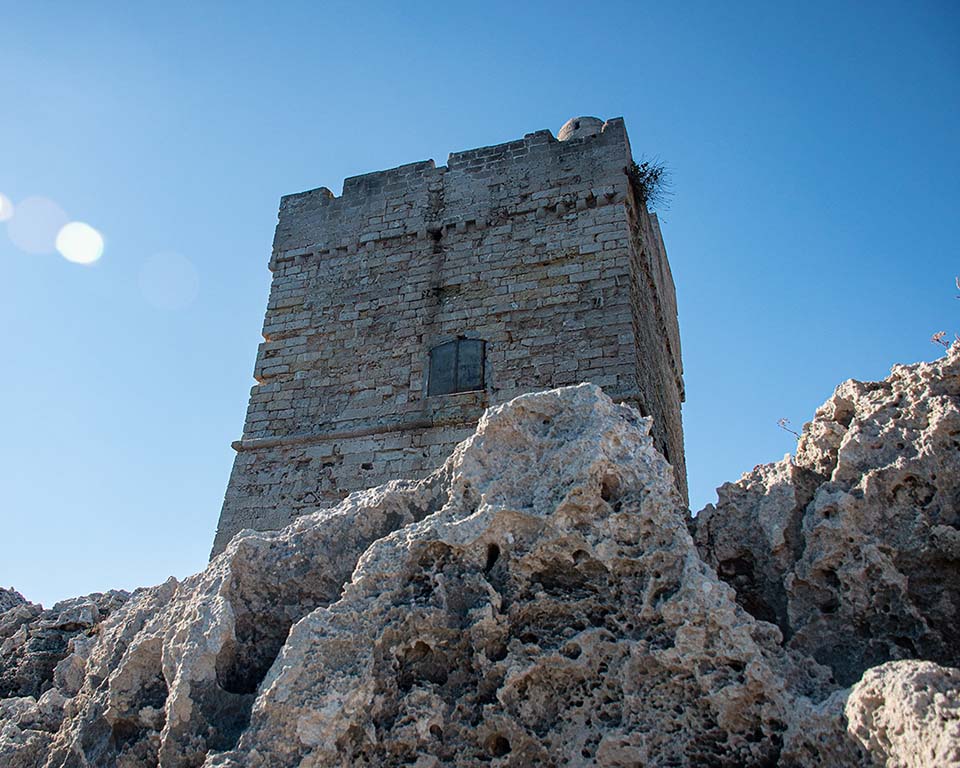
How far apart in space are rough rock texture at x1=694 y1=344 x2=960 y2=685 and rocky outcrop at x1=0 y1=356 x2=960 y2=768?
17mm

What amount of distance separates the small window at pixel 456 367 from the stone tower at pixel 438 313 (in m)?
0.01

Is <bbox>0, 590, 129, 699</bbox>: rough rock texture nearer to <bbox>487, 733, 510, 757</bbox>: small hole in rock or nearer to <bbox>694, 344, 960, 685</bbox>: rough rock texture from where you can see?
<bbox>487, 733, 510, 757</bbox>: small hole in rock

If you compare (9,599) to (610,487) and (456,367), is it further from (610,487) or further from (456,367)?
(456,367)

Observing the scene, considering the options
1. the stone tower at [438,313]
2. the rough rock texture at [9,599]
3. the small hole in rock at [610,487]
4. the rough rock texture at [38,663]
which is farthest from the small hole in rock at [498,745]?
the stone tower at [438,313]

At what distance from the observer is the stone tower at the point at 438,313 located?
25.9ft

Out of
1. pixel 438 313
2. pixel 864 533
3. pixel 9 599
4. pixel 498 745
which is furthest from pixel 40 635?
pixel 438 313

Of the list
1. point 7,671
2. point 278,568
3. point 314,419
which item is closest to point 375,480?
point 314,419

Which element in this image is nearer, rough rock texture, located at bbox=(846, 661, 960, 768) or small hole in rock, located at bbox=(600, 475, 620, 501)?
rough rock texture, located at bbox=(846, 661, 960, 768)

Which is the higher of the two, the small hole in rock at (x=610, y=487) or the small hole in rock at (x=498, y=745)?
the small hole in rock at (x=610, y=487)

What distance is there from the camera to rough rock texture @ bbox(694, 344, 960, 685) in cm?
236

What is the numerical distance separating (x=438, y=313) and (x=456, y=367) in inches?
30.1

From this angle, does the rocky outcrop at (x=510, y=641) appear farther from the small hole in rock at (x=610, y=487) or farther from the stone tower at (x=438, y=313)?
the stone tower at (x=438, y=313)

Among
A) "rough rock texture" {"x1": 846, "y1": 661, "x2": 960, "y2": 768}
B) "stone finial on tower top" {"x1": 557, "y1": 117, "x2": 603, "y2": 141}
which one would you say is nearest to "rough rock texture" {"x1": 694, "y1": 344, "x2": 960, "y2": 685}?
"rough rock texture" {"x1": 846, "y1": 661, "x2": 960, "y2": 768}

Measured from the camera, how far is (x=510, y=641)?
237 cm
